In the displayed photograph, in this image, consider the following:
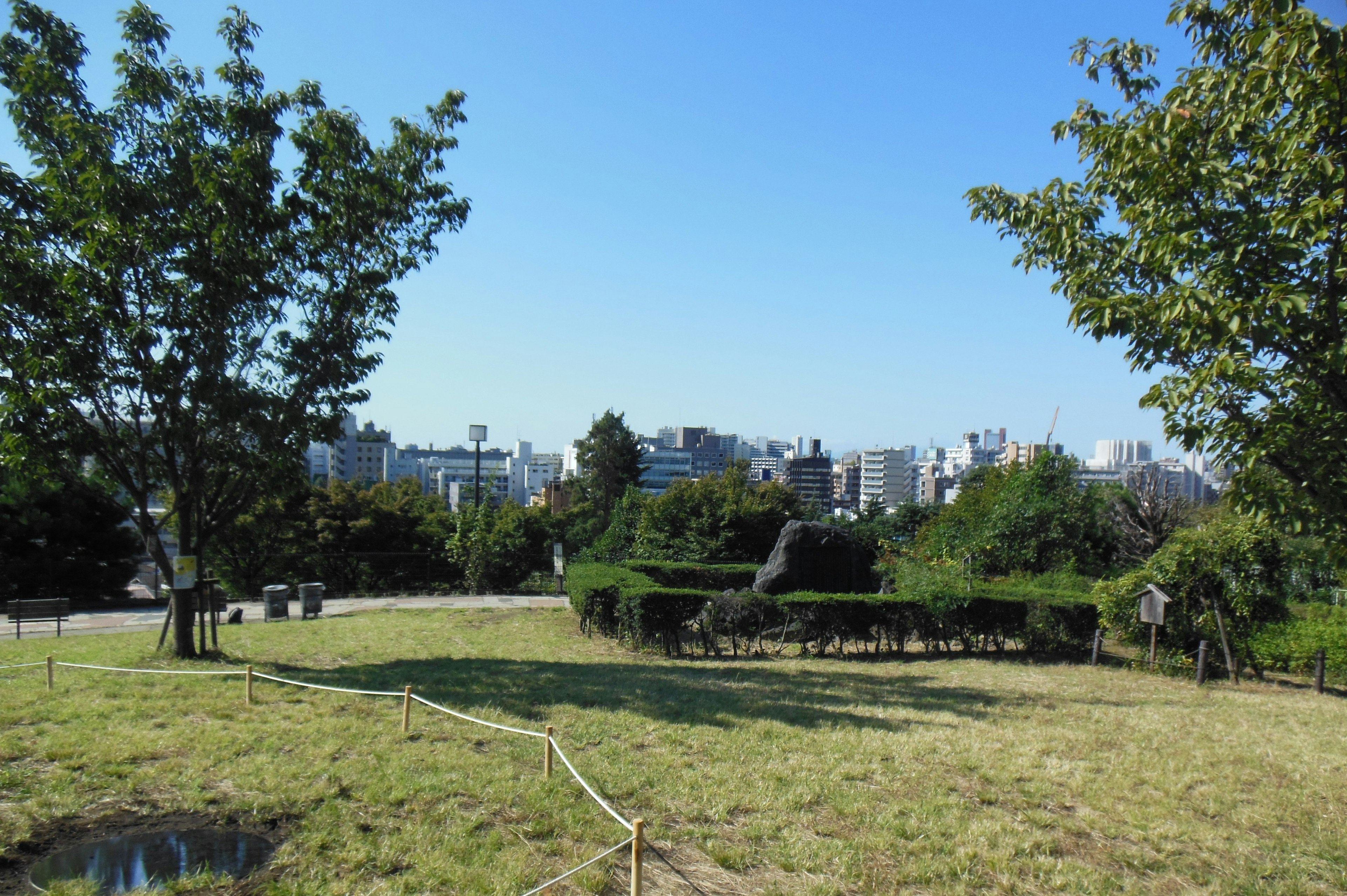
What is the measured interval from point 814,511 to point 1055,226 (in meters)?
28.5

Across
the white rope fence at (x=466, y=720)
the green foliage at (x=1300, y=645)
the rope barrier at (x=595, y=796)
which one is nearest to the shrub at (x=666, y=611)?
the white rope fence at (x=466, y=720)

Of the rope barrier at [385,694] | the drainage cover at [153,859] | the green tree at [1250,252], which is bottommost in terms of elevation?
the drainage cover at [153,859]

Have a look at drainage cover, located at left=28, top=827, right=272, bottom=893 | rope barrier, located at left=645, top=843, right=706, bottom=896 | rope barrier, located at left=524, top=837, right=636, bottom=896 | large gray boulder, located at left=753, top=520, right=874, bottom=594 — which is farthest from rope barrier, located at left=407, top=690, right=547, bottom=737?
large gray boulder, located at left=753, top=520, right=874, bottom=594

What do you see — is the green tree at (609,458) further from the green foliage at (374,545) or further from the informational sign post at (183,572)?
the informational sign post at (183,572)

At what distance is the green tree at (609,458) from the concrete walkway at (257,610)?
89.9 ft

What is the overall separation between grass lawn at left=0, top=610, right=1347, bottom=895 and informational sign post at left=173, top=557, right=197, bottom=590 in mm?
1636

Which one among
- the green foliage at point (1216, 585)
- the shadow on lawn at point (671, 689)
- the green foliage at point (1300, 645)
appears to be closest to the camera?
the shadow on lawn at point (671, 689)

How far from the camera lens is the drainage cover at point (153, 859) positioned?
4188 millimetres

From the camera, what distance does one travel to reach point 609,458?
52.8 m

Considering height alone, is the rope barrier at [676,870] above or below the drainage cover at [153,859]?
below

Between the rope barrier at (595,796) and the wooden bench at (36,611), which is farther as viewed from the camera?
the wooden bench at (36,611)

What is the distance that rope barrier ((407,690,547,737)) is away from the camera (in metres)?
5.79

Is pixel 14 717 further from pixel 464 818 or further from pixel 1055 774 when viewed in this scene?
pixel 1055 774

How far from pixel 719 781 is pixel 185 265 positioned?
9.18 m
